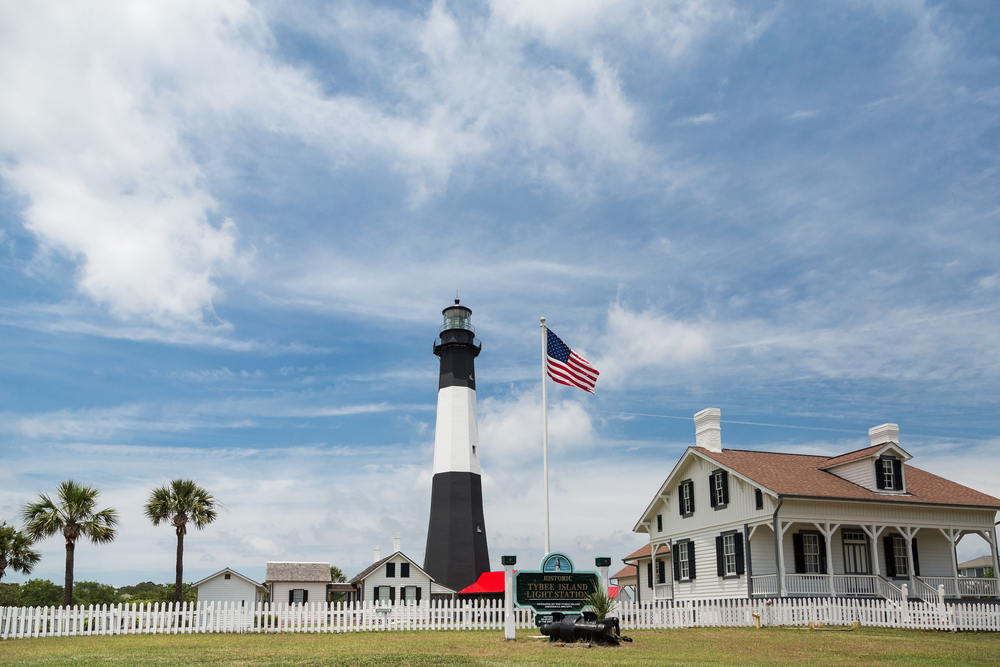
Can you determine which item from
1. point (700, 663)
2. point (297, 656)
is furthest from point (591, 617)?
point (297, 656)

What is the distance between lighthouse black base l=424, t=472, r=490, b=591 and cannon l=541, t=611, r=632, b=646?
23959 mm

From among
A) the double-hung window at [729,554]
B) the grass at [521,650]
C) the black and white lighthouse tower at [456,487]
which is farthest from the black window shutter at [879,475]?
the black and white lighthouse tower at [456,487]

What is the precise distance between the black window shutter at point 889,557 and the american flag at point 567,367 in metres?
13.3

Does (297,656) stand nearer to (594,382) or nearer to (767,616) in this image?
(594,382)

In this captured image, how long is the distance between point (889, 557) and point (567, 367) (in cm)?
1458

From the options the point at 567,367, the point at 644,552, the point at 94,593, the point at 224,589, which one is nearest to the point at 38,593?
the point at 94,593

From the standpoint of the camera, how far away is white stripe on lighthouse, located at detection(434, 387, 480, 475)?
41625 mm

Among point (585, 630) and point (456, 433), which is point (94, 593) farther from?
point (585, 630)

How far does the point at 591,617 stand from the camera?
712 inches

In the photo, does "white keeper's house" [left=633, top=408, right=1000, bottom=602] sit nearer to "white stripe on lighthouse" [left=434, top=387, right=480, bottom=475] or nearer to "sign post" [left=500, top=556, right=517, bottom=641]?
"sign post" [left=500, top=556, right=517, bottom=641]

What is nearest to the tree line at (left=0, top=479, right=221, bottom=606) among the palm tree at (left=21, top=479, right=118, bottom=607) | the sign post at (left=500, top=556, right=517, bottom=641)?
the palm tree at (left=21, top=479, right=118, bottom=607)

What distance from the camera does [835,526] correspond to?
26.9m

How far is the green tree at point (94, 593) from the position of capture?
66.5 meters

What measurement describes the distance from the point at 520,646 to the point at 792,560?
15.1 meters
